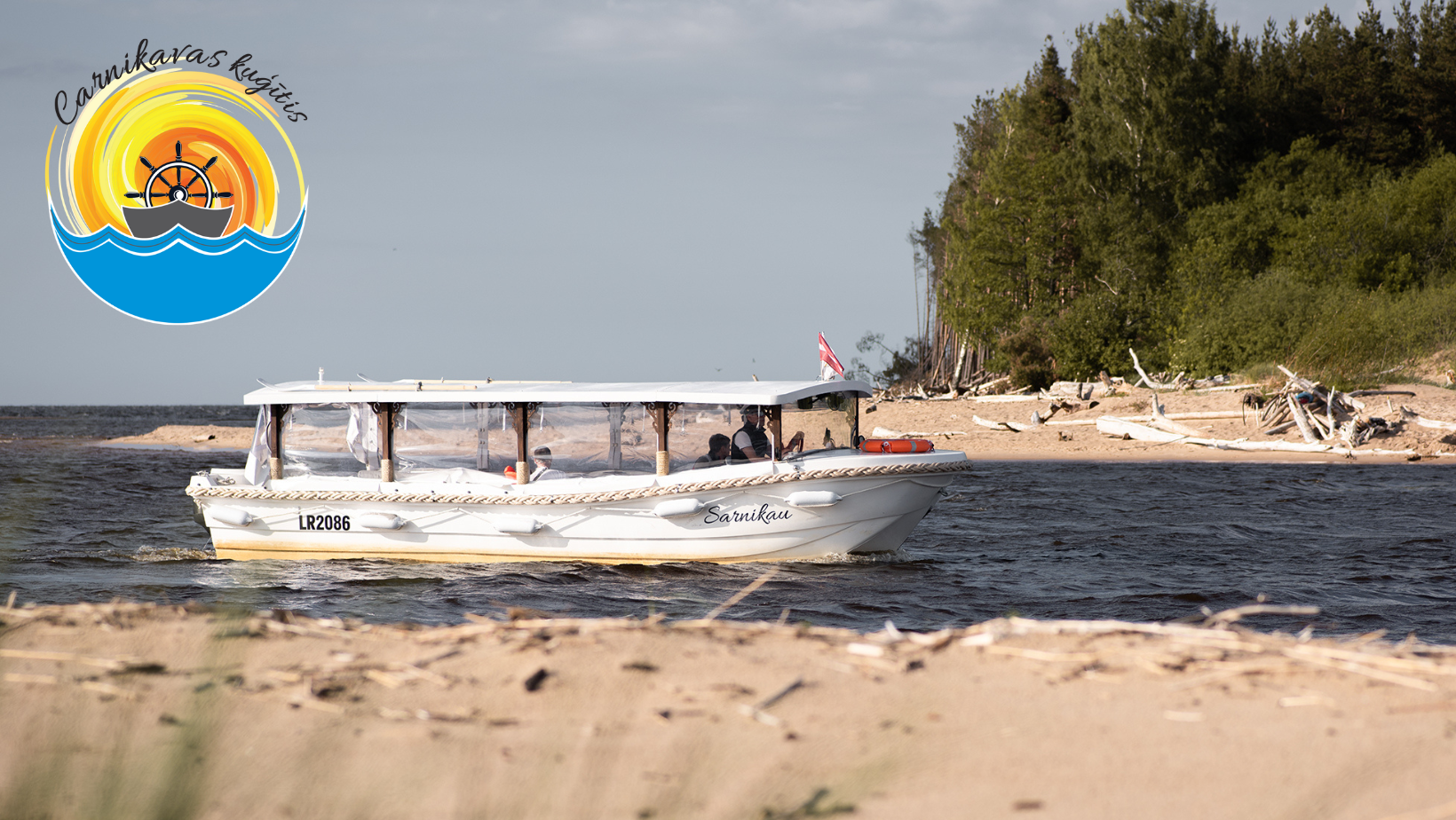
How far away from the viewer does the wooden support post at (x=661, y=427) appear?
1279 centimetres

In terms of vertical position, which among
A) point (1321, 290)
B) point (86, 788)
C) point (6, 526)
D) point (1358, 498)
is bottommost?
point (1358, 498)

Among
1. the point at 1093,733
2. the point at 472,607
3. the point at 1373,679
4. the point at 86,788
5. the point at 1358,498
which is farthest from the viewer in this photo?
the point at 1358,498

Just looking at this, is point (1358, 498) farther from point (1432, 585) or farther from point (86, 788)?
point (86, 788)

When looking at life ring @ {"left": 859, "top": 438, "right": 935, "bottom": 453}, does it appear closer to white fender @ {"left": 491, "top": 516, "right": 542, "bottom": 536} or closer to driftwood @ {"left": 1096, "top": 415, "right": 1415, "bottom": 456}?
white fender @ {"left": 491, "top": 516, "right": 542, "bottom": 536}

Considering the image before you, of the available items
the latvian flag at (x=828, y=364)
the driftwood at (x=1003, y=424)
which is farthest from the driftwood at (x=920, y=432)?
the latvian flag at (x=828, y=364)

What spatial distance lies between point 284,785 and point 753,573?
8864 mm

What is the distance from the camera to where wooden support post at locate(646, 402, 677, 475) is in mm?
12789

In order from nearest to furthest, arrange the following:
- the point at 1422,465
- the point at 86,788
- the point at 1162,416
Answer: the point at 86,788 → the point at 1422,465 → the point at 1162,416

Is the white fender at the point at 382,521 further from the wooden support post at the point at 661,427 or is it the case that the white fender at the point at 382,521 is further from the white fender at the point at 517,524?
the wooden support post at the point at 661,427

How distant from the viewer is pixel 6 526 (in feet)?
11.0

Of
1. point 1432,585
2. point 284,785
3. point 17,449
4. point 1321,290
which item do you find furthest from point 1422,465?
point 17,449

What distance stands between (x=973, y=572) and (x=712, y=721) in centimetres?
933

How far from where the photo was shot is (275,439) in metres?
14.0

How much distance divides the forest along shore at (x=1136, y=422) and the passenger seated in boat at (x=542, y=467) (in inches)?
608
